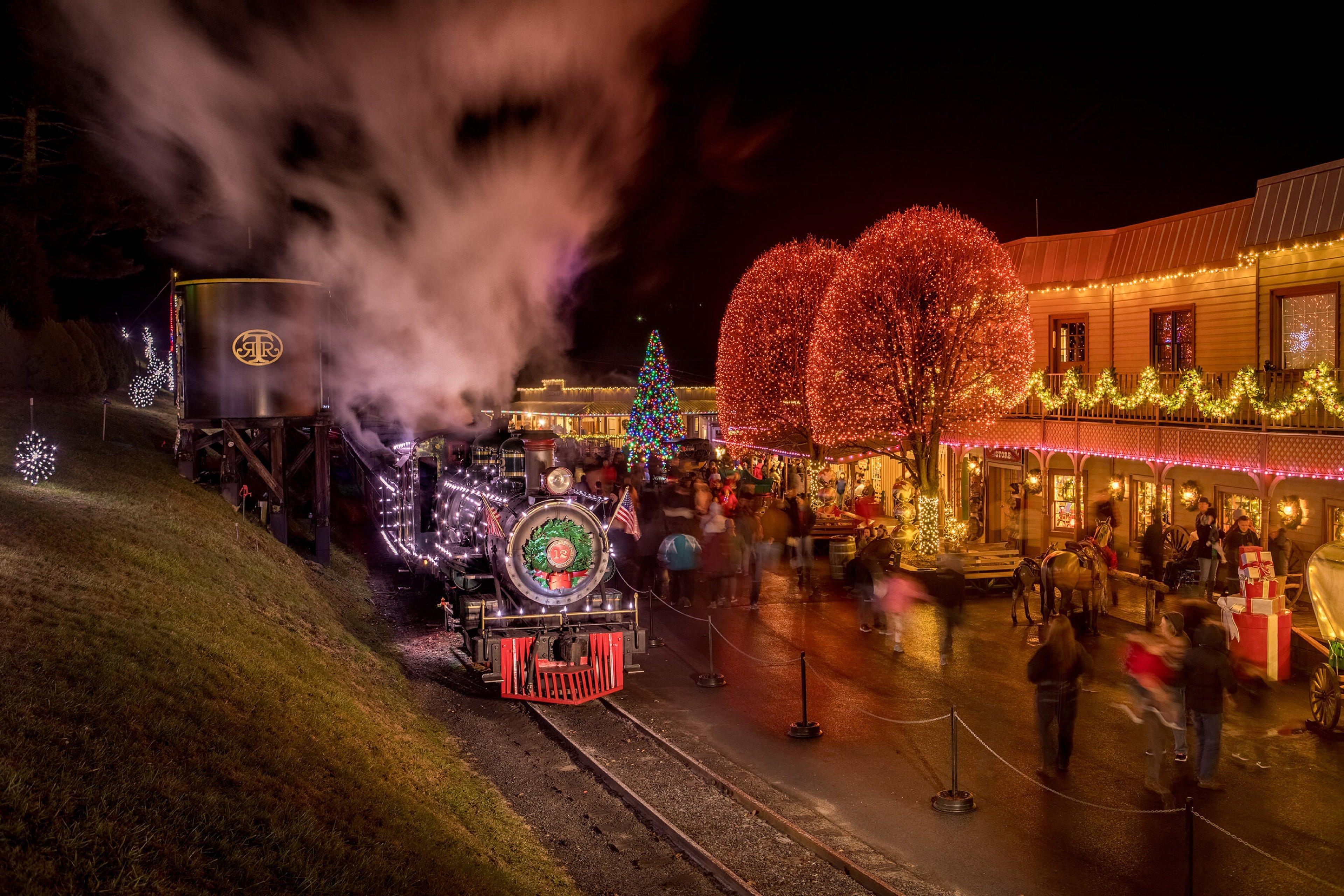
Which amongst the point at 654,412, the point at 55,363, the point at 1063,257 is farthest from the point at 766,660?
the point at 654,412

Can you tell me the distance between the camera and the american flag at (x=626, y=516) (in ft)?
49.2

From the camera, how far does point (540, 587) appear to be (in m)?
13.8

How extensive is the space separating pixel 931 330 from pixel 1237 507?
7261 mm

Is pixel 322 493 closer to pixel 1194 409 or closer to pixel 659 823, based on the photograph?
pixel 659 823

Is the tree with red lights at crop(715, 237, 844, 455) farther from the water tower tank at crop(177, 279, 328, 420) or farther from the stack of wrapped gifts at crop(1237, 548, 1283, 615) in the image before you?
the stack of wrapped gifts at crop(1237, 548, 1283, 615)

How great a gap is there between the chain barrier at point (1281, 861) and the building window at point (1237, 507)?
13.0 meters

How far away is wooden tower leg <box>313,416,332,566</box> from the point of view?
20.8 metres

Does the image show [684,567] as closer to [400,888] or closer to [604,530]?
[604,530]

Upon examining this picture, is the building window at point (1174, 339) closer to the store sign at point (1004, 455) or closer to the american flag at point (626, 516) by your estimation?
the store sign at point (1004, 455)

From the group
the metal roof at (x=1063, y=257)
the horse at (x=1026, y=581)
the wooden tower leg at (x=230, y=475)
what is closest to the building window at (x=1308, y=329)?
the metal roof at (x=1063, y=257)

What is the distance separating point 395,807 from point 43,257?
27.7 m

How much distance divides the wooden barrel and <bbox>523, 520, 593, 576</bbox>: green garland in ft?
29.8

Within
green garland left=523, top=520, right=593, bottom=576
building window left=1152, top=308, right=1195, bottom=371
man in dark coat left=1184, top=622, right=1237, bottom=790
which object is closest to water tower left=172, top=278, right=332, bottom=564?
green garland left=523, top=520, right=593, bottom=576

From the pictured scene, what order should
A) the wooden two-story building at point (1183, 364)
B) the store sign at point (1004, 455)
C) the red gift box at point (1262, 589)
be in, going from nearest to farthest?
the red gift box at point (1262, 589) < the wooden two-story building at point (1183, 364) < the store sign at point (1004, 455)
